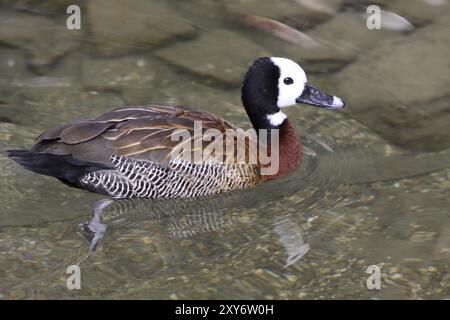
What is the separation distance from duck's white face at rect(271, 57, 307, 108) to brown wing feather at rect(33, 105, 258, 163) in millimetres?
637

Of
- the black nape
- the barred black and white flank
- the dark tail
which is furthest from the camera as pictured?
the black nape

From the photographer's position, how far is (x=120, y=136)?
7.33 m

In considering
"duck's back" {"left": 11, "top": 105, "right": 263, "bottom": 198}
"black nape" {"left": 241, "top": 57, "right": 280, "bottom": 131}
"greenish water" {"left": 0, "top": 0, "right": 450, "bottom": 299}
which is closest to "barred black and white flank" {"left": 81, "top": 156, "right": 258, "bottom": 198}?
"duck's back" {"left": 11, "top": 105, "right": 263, "bottom": 198}

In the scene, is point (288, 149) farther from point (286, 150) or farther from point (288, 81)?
point (288, 81)

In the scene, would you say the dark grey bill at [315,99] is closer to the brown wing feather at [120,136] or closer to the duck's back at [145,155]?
the duck's back at [145,155]

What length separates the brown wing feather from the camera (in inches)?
285

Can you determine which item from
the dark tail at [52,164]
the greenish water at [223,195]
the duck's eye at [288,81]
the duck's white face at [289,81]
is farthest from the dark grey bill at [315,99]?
the dark tail at [52,164]

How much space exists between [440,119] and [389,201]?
1343 millimetres

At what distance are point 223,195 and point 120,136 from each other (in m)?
0.95

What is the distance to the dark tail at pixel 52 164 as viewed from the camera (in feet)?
23.7

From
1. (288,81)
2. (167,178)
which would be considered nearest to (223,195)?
(167,178)

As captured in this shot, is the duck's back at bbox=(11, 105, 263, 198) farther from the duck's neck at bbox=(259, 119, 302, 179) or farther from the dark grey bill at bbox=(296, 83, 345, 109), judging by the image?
the dark grey bill at bbox=(296, 83, 345, 109)
